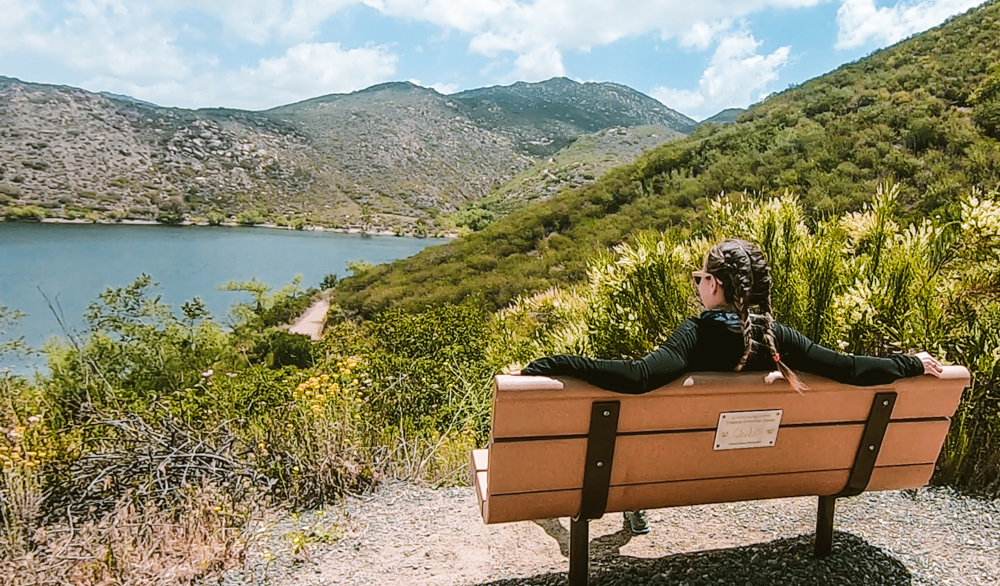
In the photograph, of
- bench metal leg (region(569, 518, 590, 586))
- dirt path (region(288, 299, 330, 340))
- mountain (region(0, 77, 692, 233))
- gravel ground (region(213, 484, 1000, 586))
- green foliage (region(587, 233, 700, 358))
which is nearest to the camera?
bench metal leg (region(569, 518, 590, 586))

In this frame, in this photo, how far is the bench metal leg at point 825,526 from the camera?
2.01 meters

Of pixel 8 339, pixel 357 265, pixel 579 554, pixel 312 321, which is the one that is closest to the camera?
pixel 579 554

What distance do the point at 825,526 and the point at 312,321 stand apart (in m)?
29.4

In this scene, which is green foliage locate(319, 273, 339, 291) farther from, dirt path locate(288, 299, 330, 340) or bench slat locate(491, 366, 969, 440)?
bench slat locate(491, 366, 969, 440)

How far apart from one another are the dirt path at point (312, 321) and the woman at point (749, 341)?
25.1m

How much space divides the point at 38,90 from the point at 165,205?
23.0 metres

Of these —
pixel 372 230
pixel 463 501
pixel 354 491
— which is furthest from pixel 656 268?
pixel 372 230

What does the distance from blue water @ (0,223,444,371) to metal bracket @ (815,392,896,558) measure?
31.7m

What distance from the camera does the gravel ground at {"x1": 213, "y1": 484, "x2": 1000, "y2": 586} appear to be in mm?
2004

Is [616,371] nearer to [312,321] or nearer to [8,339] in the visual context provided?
[8,339]

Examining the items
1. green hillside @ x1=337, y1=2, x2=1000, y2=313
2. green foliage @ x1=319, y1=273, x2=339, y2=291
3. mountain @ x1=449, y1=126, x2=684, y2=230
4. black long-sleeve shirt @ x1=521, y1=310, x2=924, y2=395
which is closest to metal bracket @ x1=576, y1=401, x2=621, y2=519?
black long-sleeve shirt @ x1=521, y1=310, x2=924, y2=395

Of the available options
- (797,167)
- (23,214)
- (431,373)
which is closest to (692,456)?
(431,373)

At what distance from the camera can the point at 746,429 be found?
5.60 ft

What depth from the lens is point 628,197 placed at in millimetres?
28469
